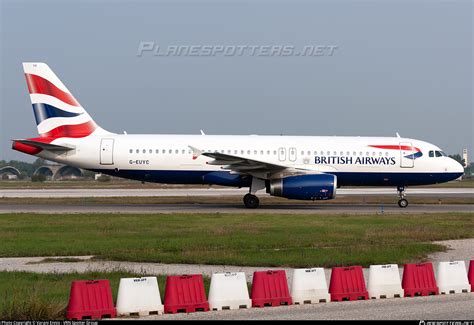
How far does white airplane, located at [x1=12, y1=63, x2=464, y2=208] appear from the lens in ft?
120

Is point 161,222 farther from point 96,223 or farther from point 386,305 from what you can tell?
point 386,305

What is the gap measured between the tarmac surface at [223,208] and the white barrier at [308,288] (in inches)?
812

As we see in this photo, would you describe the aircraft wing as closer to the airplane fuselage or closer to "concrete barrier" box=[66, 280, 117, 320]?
the airplane fuselage

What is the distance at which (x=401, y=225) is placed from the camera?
90.3 ft

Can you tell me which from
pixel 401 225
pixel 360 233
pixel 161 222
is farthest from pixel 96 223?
pixel 401 225

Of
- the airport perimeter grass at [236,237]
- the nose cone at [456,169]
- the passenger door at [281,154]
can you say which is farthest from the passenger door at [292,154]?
the nose cone at [456,169]

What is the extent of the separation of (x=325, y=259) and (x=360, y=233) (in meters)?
6.61

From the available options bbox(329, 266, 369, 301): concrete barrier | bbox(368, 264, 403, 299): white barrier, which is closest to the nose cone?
bbox(368, 264, 403, 299): white barrier

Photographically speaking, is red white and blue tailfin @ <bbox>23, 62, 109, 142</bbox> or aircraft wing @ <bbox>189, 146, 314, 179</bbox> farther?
red white and blue tailfin @ <bbox>23, 62, 109, 142</bbox>

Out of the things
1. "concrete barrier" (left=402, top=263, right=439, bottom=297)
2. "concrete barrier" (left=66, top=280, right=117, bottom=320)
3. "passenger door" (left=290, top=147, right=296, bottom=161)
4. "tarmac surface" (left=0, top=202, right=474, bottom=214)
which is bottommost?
"concrete barrier" (left=66, top=280, right=117, bottom=320)

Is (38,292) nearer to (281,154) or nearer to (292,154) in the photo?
(281,154)

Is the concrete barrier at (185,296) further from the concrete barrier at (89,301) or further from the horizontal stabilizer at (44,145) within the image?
the horizontal stabilizer at (44,145)

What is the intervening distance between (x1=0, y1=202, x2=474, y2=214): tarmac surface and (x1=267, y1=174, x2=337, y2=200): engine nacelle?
783mm

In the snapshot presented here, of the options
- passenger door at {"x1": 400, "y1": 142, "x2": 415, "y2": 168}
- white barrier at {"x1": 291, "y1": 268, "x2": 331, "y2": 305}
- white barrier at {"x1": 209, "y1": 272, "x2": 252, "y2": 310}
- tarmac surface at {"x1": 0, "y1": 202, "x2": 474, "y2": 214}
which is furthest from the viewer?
passenger door at {"x1": 400, "y1": 142, "x2": 415, "y2": 168}
